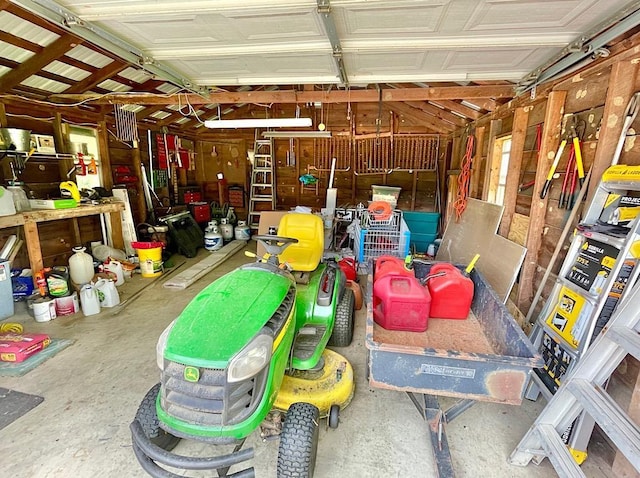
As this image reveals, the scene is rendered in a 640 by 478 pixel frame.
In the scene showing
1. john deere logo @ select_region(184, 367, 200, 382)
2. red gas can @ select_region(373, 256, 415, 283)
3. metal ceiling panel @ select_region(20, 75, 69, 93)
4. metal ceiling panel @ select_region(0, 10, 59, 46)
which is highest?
metal ceiling panel @ select_region(0, 10, 59, 46)

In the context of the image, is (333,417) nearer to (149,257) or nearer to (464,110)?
(149,257)

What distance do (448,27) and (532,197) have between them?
5.05ft

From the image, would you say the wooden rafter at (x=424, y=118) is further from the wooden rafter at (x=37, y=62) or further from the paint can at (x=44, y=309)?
the paint can at (x=44, y=309)

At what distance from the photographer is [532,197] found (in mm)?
2492

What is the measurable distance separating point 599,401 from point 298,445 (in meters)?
1.17

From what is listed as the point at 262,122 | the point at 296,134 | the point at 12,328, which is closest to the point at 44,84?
the point at 262,122

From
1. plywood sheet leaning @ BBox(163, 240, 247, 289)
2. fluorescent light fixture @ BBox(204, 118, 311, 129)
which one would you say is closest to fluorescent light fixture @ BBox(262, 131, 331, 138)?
fluorescent light fixture @ BBox(204, 118, 311, 129)

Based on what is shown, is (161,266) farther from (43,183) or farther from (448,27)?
(448,27)

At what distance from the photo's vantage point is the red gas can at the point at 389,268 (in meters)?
2.16

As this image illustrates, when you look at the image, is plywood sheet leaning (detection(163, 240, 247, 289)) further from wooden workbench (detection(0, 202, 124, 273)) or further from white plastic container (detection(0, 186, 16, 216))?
white plastic container (detection(0, 186, 16, 216))

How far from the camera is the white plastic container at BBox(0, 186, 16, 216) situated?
284 cm

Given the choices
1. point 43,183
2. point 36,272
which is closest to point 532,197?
point 36,272

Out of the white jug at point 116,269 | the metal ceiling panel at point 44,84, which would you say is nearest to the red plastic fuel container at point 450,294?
the white jug at point 116,269

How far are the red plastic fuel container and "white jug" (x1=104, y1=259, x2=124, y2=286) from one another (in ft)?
12.0
